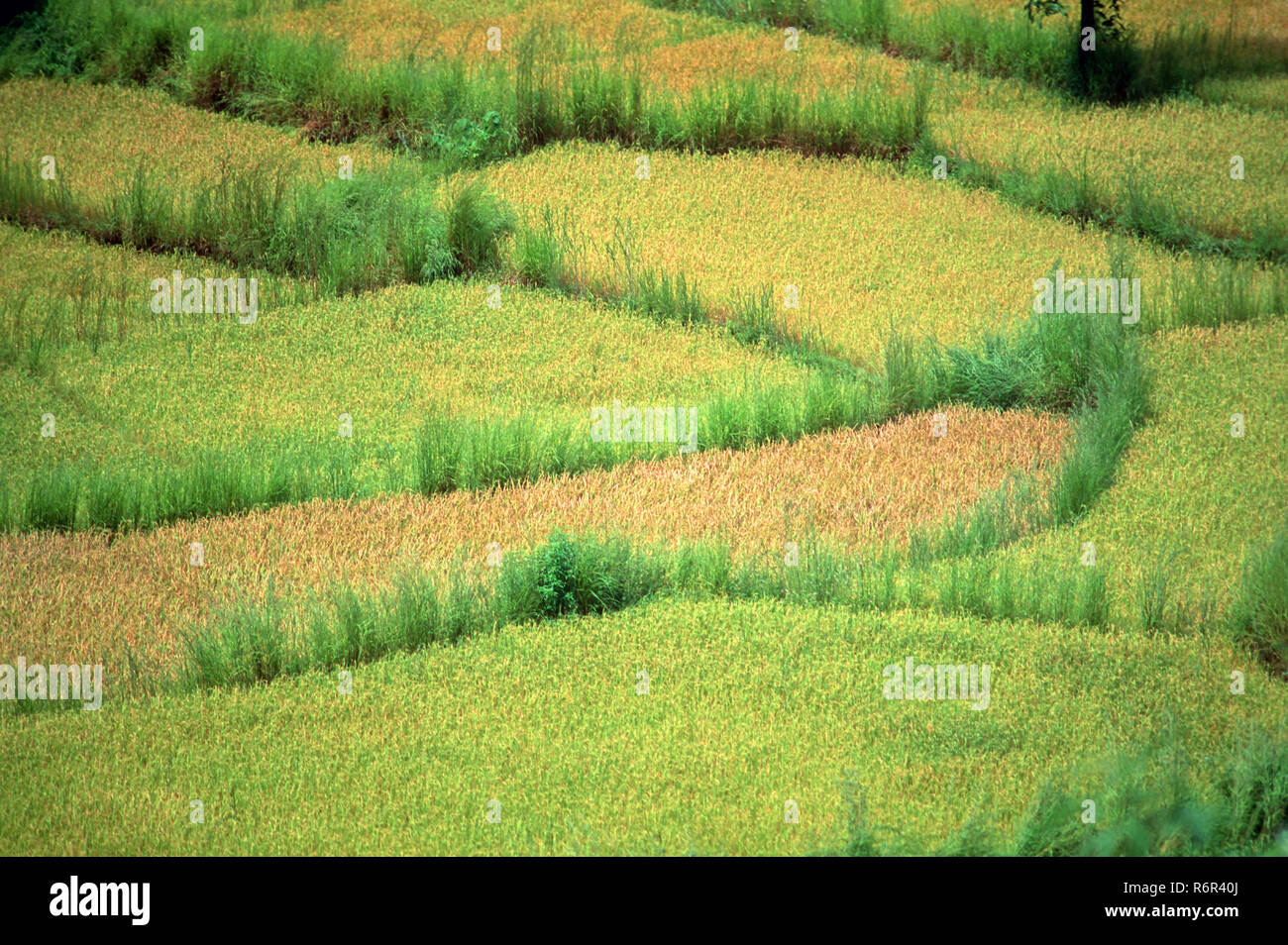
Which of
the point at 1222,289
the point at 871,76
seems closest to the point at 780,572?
the point at 1222,289

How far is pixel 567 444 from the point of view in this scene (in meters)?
6.84

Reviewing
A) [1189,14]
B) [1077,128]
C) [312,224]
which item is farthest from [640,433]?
[1189,14]

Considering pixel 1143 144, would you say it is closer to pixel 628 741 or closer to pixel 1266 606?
pixel 1266 606

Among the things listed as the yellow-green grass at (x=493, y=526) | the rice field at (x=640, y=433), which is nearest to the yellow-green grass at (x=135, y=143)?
the rice field at (x=640, y=433)

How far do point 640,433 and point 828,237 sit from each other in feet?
10.1

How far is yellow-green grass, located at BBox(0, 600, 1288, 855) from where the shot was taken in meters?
3.81

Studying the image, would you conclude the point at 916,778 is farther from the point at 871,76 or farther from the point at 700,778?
the point at 871,76

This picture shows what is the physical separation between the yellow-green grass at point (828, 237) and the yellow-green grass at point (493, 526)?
1356 mm

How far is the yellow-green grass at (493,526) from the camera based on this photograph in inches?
208

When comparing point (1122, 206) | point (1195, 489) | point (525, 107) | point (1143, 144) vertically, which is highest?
point (1143, 144)

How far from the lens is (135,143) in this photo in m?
11.1

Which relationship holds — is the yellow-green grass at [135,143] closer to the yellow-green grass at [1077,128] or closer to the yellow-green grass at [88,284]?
the yellow-green grass at [88,284]

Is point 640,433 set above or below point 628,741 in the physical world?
below

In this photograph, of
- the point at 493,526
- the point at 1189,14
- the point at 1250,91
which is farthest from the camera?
the point at 1189,14
